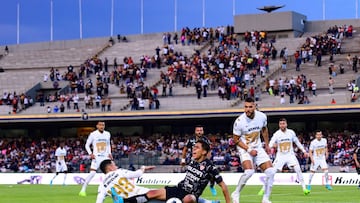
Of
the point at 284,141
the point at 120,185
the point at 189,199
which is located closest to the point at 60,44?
the point at 284,141

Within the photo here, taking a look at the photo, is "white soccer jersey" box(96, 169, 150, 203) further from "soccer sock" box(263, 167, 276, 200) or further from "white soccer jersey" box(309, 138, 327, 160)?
"white soccer jersey" box(309, 138, 327, 160)

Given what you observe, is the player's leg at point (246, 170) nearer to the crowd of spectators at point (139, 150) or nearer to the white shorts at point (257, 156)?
the white shorts at point (257, 156)

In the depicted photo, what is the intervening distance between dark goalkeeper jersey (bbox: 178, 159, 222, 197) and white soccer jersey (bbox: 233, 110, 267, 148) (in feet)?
15.4

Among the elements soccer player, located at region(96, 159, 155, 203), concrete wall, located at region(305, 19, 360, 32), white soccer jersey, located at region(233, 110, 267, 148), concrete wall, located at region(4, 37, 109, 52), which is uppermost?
concrete wall, located at region(305, 19, 360, 32)

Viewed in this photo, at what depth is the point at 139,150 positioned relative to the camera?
60.2m

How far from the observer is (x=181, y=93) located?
65375 millimetres

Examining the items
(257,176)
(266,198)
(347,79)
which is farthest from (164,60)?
(266,198)

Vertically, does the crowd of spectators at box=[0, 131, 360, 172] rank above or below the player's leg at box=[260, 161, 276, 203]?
below

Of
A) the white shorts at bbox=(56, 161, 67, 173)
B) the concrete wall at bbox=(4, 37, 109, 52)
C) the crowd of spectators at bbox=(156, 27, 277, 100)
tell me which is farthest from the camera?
the concrete wall at bbox=(4, 37, 109, 52)

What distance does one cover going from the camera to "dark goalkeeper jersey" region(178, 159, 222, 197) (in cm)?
1591

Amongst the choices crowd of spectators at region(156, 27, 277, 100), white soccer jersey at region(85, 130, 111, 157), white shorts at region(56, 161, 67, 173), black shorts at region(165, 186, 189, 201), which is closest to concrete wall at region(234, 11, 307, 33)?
crowd of spectators at region(156, 27, 277, 100)

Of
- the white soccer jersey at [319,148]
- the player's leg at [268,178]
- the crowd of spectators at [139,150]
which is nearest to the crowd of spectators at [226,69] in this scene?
the crowd of spectators at [139,150]

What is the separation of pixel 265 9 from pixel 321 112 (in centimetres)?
2581

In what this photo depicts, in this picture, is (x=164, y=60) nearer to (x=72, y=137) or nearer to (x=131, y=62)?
(x=131, y=62)
